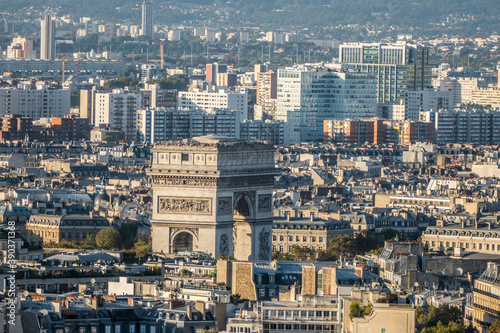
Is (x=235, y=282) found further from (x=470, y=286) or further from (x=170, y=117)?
(x=170, y=117)

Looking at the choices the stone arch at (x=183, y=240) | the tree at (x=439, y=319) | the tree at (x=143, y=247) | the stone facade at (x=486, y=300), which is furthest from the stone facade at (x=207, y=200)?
the tree at (x=439, y=319)

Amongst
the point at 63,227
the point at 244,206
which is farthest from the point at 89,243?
the point at 244,206

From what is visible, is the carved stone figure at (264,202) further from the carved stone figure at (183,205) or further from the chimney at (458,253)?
the chimney at (458,253)

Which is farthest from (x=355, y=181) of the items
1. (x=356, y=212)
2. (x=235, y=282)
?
(x=235, y=282)

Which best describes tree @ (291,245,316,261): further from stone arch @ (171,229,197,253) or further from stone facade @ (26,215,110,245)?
stone facade @ (26,215,110,245)

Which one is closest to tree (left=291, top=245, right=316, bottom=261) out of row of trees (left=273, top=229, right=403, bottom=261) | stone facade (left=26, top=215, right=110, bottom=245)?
row of trees (left=273, top=229, right=403, bottom=261)

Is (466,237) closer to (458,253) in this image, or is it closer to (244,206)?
(244,206)
